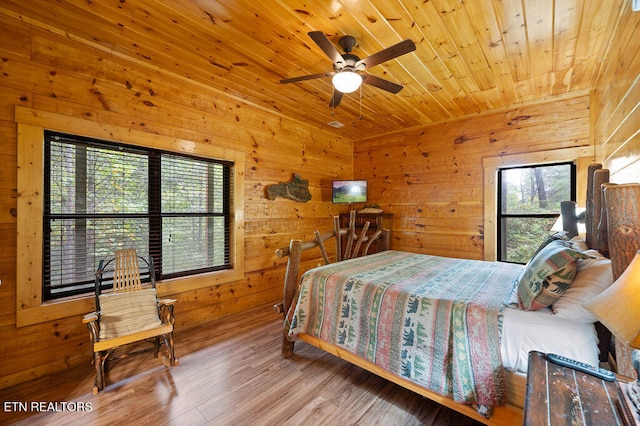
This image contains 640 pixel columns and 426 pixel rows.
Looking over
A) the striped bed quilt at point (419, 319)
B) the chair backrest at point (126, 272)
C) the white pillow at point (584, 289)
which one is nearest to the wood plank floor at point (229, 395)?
the striped bed quilt at point (419, 319)

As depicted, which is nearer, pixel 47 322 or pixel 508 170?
pixel 47 322

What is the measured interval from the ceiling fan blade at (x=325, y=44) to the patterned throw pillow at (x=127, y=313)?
246 cm

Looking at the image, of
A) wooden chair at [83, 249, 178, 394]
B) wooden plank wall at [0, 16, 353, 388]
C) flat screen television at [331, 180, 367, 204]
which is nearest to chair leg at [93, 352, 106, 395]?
wooden chair at [83, 249, 178, 394]

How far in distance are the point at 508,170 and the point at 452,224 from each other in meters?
1.05

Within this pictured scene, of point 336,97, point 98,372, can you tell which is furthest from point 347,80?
point 98,372

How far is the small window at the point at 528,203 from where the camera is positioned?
3.38 meters

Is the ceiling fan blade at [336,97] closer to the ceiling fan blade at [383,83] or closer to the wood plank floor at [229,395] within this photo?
the ceiling fan blade at [383,83]

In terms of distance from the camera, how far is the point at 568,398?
2.94ft

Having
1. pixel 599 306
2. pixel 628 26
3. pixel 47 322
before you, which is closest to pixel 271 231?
pixel 47 322

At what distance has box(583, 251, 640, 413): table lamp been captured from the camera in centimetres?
70

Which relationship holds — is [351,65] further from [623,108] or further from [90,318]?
[90,318]

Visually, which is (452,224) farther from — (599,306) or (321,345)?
(599,306)

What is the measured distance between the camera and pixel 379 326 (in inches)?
72.7

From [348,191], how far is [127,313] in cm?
344
